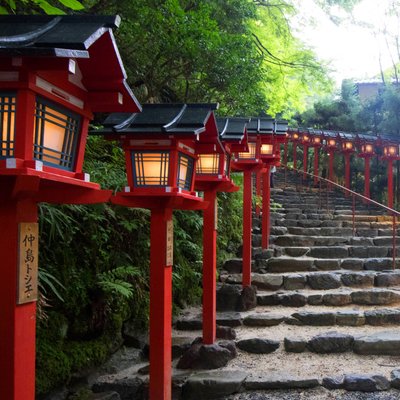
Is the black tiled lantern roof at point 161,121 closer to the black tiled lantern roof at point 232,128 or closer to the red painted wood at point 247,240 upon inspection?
the black tiled lantern roof at point 232,128

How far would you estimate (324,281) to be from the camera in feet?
28.5

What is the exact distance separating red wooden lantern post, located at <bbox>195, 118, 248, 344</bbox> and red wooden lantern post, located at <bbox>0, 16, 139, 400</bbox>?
3294 millimetres

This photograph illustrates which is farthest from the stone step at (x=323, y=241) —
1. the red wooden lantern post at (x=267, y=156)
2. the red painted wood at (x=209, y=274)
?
the red painted wood at (x=209, y=274)

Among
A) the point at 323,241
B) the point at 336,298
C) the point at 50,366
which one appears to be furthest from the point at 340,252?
the point at 50,366

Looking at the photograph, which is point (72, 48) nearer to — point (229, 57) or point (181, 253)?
point (229, 57)

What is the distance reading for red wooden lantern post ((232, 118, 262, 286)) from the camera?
27.1 ft

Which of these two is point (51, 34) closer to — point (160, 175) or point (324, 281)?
point (160, 175)

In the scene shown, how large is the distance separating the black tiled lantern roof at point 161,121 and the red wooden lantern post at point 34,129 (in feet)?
3.62

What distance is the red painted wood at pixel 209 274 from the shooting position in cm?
628

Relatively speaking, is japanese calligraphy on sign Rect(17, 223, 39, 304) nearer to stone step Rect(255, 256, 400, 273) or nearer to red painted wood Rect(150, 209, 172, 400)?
red painted wood Rect(150, 209, 172, 400)

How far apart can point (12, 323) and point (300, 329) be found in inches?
221

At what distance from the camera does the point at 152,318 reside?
176 inches

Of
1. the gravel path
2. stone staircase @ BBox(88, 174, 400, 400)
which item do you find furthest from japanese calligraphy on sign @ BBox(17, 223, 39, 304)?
the gravel path

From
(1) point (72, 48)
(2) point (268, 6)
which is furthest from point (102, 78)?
Answer: (2) point (268, 6)
